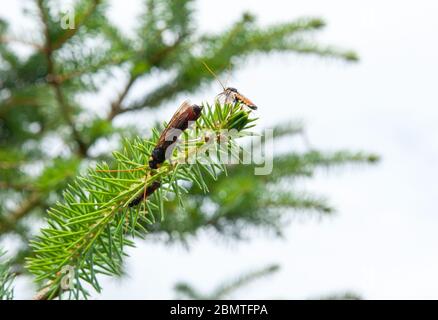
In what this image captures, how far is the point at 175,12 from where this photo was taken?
1.17 m

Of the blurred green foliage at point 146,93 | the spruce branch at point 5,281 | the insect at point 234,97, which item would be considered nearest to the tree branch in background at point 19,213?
the blurred green foliage at point 146,93

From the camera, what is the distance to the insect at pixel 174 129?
0.31 metres

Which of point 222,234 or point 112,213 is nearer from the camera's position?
point 112,213

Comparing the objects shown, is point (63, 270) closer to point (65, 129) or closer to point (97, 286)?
point (97, 286)

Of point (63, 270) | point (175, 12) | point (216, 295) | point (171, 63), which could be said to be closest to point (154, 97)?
point (171, 63)

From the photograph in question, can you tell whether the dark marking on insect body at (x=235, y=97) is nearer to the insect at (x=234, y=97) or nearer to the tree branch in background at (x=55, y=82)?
the insect at (x=234, y=97)

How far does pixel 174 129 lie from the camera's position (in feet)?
1.04

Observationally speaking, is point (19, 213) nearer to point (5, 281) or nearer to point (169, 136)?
point (5, 281)

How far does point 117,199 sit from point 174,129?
6cm

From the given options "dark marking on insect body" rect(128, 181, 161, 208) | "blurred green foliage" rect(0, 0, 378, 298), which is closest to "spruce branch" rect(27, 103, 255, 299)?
"dark marking on insect body" rect(128, 181, 161, 208)

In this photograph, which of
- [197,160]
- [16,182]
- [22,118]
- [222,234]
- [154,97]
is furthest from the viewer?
[22,118]

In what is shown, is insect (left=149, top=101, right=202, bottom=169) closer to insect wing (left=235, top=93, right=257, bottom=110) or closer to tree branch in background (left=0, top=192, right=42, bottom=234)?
insect wing (left=235, top=93, right=257, bottom=110)

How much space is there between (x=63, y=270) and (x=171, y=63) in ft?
2.98
